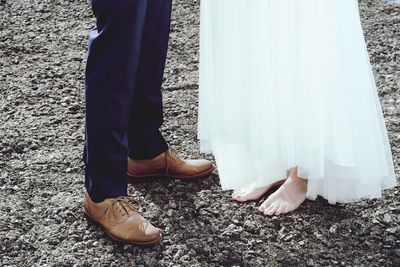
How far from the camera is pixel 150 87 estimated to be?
2.35 meters

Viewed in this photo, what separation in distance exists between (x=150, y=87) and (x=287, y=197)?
0.58 metres

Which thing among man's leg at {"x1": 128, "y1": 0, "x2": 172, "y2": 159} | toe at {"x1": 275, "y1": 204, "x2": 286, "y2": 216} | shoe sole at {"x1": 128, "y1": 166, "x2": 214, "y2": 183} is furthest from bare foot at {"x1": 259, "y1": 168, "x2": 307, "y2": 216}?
man's leg at {"x1": 128, "y1": 0, "x2": 172, "y2": 159}

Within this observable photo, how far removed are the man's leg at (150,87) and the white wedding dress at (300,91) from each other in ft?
0.45

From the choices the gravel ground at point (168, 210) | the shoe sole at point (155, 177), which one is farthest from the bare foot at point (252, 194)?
the shoe sole at point (155, 177)

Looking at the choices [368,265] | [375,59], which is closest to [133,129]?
[368,265]

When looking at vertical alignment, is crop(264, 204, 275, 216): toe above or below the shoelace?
below

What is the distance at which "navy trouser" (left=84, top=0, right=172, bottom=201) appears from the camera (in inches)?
78.1

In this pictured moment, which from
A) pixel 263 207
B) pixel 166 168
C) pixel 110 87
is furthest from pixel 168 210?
pixel 110 87

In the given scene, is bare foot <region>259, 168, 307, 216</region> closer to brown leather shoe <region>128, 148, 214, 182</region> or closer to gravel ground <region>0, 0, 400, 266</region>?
gravel ground <region>0, 0, 400, 266</region>

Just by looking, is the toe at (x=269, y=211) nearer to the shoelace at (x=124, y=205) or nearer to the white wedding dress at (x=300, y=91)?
the white wedding dress at (x=300, y=91)

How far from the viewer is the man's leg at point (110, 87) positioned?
197 centimetres

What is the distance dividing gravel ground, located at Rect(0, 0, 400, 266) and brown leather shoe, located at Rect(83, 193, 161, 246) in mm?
35

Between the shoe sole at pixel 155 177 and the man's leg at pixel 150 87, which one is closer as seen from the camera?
the man's leg at pixel 150 87

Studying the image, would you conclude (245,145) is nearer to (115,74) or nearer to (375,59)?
(115,74)
